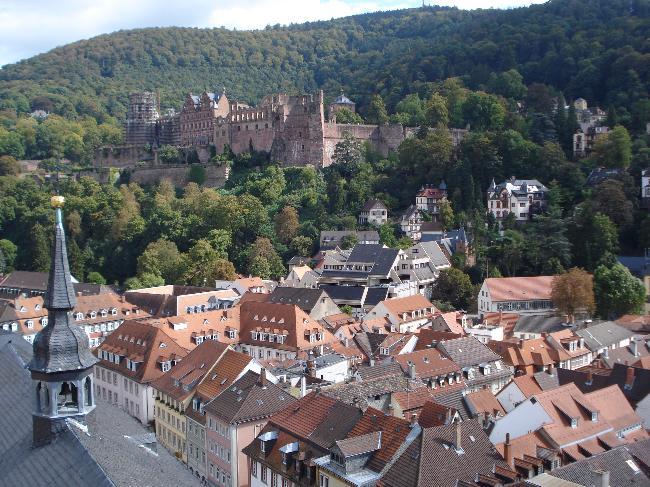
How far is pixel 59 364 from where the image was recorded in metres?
12.7

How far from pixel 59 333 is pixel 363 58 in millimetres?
147378

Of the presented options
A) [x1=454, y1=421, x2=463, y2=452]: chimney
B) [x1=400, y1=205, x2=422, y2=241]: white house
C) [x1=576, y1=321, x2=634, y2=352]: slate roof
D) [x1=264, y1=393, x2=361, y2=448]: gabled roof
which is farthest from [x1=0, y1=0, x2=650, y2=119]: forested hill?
[x1=454, y1=421, x2=463, y2=452]: chimney

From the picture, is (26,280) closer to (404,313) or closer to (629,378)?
(404,313)

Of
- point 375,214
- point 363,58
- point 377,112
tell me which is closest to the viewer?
point 375,214

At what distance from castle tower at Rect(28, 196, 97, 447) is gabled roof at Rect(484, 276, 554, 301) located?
42534mm

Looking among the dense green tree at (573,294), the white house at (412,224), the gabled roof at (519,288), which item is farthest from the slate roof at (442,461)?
the white house at (412,224)

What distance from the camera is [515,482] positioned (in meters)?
21.4

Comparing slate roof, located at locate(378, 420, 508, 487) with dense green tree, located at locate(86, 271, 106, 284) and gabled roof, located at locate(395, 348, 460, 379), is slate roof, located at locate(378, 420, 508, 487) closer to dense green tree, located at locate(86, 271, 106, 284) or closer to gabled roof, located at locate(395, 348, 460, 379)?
gabled roof, located at locate(395, 348, 460, 379)

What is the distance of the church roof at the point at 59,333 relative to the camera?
12773 mm

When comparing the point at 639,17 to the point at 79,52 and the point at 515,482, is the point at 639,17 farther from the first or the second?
the point at 79,52

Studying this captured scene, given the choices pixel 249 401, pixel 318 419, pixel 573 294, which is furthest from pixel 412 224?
pixel 318 419

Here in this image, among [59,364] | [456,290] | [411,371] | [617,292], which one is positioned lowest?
[456,290]

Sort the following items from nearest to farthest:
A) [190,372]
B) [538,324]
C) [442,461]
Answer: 1. [442,461]
2. [190,372]
3. [538,324]

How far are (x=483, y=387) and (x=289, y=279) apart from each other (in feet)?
99.0
